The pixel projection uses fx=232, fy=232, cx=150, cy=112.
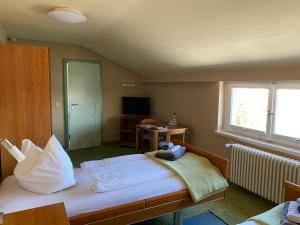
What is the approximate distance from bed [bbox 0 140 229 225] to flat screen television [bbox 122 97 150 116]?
10.8 feet

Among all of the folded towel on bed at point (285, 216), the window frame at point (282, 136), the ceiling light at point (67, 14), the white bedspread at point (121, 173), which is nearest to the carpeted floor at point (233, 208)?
the white bedspread at point (121, 173)

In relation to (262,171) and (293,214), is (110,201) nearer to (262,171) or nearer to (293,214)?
(293,214)

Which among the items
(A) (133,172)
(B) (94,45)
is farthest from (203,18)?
(B) (94,45)

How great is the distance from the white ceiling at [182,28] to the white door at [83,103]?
0.97 m

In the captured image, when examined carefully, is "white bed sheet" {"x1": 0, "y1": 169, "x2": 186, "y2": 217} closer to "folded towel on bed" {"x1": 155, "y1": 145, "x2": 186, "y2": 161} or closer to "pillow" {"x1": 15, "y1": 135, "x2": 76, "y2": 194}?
"pillow" {"x1": 15, "y1": 135, "x2": 76, "y2": 194}

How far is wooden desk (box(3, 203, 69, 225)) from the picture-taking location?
4.08 ft

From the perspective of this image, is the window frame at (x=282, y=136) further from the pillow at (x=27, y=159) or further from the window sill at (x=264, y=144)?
the pillow at (x=27, y=159)

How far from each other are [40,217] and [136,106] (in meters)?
4.40

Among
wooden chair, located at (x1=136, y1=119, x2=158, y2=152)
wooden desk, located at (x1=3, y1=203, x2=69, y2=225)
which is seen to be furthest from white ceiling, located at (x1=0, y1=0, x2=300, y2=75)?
wooden desk, located at (x1=3, y1=203, x2=69, y2=225)

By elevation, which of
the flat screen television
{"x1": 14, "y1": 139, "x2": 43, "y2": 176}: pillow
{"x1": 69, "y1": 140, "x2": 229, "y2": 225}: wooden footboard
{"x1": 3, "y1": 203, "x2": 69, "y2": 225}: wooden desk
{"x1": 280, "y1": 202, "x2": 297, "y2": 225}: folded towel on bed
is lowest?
{"x1": 69, "y1": 140, "x2": 229, "y2": 225}: wooden footboard

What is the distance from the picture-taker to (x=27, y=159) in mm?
2141

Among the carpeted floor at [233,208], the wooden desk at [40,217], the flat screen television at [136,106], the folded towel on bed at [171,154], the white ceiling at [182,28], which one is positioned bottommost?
the carpeted floor at [233,208]

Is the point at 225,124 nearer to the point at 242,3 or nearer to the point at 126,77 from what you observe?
the point at 242,3

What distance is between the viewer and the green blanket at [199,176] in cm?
231
